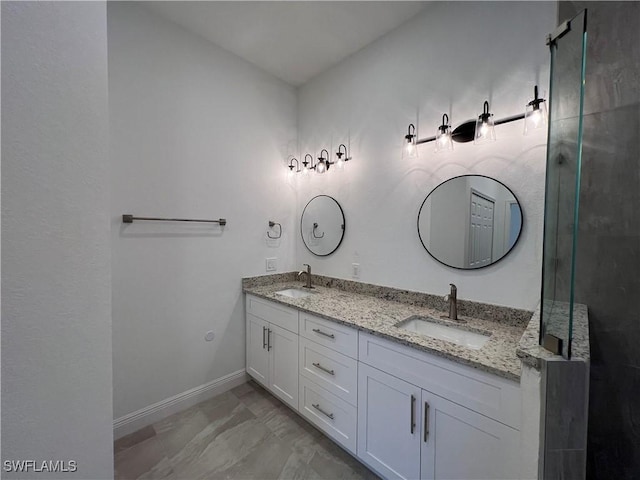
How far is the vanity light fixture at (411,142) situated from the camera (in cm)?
187

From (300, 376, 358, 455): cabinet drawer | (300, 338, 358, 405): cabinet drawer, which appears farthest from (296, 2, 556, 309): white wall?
(300, 376, 358, 455): cabinet drawer

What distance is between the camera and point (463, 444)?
1128 mm

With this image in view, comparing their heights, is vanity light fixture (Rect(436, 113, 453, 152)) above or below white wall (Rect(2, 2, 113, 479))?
above

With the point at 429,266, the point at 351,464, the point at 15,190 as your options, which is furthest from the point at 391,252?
the point at 15,190

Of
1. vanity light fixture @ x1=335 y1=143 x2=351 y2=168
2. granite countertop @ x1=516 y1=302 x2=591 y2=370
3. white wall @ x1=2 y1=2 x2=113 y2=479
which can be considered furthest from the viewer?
vanity light fixture @ x1=335 y1=143 x2=351 y2=168

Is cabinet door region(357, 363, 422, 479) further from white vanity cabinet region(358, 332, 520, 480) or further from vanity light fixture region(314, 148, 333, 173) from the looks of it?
vanity light fixture region(314, 148, 333, 173)

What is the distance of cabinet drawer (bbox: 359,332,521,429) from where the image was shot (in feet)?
3.30

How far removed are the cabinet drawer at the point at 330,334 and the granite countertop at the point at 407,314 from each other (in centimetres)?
5

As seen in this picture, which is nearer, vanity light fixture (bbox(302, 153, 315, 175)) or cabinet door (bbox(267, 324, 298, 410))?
cabinet door (bbox(267, 324, 298, 410))

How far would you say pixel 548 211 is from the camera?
3.25 ft

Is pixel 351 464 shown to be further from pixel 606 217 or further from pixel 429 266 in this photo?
pixel 606 217

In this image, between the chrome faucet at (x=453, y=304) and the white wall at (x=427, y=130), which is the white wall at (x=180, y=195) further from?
the chrome faucet at (x=453, y=304)

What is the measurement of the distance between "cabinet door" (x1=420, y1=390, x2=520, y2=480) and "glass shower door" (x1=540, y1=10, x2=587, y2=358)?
482 millimetres

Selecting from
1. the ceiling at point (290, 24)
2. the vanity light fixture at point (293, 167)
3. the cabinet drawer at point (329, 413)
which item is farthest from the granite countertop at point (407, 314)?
the ceiling at point (290, 24)
